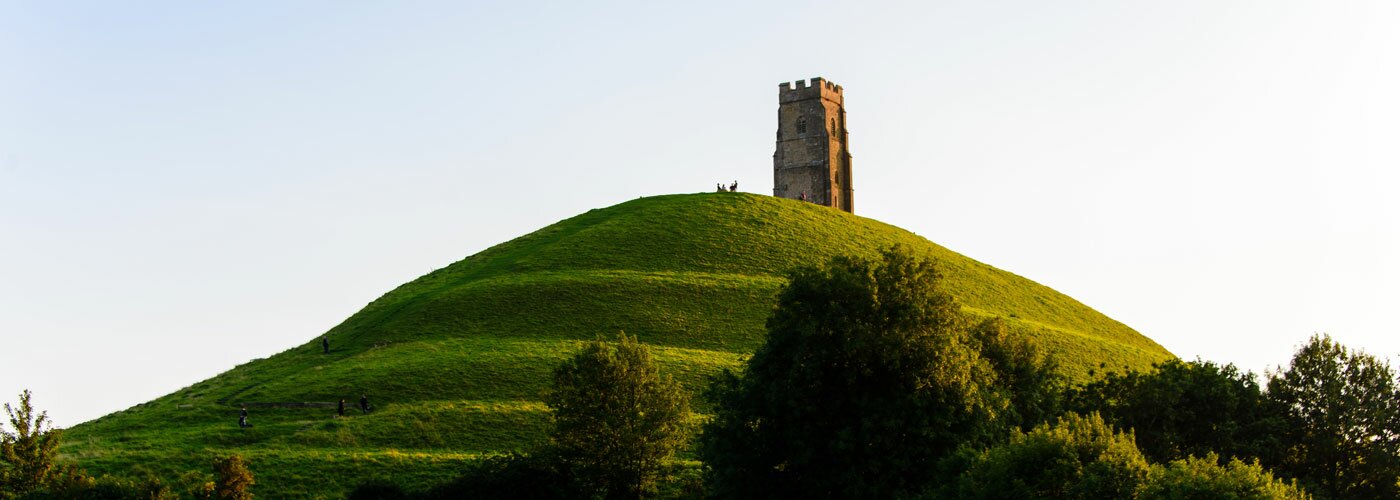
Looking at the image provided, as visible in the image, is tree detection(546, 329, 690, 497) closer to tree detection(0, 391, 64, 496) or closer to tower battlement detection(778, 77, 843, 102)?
tree detection(0, 391, 64, 496)

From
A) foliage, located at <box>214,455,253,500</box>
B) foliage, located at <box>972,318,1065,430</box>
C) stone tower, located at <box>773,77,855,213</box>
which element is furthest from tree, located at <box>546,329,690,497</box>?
stone tower, located at <box>773,77,855,213</box>

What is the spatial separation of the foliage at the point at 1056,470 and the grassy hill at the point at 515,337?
26.2 metres

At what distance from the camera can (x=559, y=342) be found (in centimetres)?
7856

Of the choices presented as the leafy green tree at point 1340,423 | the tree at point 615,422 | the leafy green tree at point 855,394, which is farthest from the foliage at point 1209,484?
the tree at point 615,422

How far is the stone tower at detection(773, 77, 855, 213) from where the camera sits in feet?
389

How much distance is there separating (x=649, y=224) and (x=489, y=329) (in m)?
Answer: 26.2

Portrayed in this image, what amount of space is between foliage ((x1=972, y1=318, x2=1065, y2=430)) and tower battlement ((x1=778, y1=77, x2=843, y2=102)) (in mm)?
67705

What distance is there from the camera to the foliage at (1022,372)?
5034 centimetres

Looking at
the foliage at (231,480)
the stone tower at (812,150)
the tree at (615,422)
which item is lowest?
the foliage at (231,480)

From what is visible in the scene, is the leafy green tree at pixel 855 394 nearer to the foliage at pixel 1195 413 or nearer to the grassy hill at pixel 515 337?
the foliage at pixel 1195 413

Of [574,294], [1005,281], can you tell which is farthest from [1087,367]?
[574,294]

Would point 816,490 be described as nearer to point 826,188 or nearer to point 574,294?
point 574,294

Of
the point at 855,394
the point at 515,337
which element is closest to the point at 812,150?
the point at 515,337

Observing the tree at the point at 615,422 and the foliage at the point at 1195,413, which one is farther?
the tree at the point at 615,422
